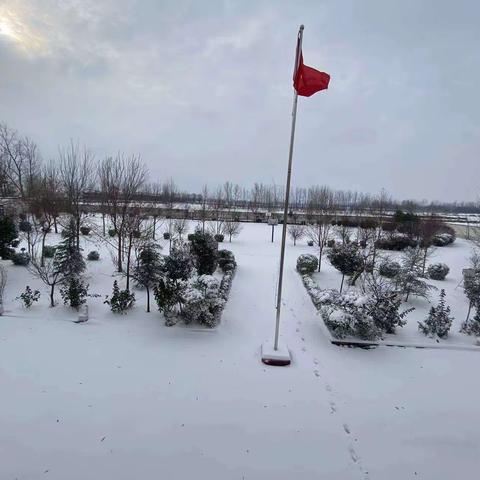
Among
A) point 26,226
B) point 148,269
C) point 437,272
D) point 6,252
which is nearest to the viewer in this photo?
point 148,269

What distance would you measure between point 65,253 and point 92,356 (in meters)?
4.02

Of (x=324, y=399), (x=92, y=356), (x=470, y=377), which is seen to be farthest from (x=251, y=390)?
(x=470, y=377)

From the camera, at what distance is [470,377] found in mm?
6121

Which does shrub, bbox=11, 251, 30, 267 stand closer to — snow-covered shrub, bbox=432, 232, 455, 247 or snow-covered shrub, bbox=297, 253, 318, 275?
snow-covered shrub, bbox=297, 253, 318, 275

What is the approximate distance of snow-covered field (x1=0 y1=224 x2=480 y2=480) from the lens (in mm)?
3887

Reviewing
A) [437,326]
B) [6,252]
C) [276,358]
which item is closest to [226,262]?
[276,358]

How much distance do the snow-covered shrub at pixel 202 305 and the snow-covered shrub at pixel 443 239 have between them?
20.1 m

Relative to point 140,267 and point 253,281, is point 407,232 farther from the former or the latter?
point 140,267

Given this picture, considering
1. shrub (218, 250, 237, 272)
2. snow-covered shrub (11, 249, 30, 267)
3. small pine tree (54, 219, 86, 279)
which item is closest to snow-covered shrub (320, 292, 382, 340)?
shrub (218, 250, 237, 272)

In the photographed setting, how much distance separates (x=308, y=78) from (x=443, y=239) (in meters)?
22.1

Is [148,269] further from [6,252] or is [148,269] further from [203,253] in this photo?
[6,252]

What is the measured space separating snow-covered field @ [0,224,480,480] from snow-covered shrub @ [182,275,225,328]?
13.8 inches

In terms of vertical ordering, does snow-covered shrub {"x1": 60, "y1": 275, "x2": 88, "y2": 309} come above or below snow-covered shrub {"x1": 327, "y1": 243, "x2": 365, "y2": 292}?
below

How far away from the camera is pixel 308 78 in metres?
5.25
